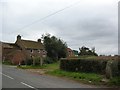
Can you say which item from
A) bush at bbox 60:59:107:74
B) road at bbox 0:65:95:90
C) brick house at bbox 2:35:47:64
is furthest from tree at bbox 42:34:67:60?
road at bbox 0:65:95:90

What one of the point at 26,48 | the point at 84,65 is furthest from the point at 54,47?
the point at 84,65

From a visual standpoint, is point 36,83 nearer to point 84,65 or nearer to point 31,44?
point 84,65

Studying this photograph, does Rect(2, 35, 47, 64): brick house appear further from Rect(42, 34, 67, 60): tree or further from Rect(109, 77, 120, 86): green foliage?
Rect(109, 77, 120, 86): green foliage

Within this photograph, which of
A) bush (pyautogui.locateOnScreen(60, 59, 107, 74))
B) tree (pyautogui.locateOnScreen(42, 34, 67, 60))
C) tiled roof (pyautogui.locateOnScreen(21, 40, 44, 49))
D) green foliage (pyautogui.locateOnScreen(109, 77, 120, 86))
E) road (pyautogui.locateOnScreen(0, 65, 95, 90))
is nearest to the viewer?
road (pyautogui.locateOnScreen(0, 65, 95, 90))

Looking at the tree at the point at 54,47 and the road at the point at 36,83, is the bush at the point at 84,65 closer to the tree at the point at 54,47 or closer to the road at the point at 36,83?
the road at the point at 36,83

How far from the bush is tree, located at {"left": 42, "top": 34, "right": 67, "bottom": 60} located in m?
43.6

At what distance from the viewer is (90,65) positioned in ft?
96.5

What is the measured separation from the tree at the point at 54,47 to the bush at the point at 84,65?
4360 centimetres

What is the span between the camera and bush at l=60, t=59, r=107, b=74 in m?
27.6

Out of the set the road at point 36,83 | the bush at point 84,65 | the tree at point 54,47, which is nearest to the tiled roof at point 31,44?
the tree at point 54,47

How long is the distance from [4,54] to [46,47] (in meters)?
12.5

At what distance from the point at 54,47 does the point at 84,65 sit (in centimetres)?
4928

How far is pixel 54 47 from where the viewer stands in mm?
79750

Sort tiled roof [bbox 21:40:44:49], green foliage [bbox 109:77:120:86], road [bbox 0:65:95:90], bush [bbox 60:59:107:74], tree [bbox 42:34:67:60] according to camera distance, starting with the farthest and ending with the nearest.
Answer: tiled roof [bbox 21:40:44:49], tree [bbox 42:34:67:60], bush [bbox 60:59:107:74], green foliage [bbox 109:77:120:86], road [bbox 0:65:95:90]
